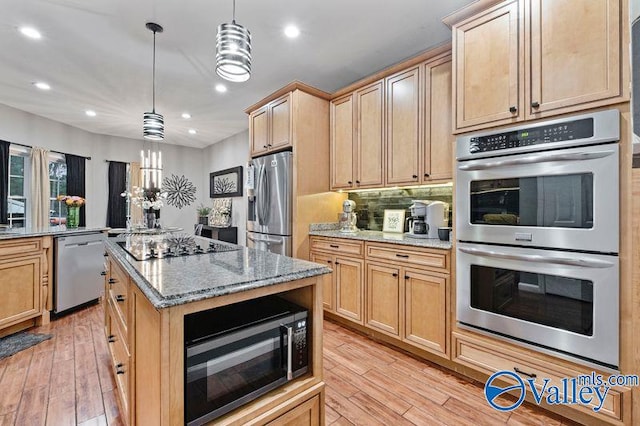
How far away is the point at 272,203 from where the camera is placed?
342 cm

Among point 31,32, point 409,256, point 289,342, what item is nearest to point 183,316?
point 289,342

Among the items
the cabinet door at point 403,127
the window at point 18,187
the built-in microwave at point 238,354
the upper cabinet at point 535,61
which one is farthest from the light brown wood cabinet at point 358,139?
the window at point 18,187

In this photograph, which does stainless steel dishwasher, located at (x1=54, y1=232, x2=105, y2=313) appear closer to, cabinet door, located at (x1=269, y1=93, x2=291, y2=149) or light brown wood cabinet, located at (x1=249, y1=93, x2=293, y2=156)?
light brown wood cabinet, located at (x1=249, y1=93, x2=293, y2=156)

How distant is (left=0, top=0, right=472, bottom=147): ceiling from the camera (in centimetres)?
231

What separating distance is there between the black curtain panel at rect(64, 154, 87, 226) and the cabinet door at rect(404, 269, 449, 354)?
20.2 feet

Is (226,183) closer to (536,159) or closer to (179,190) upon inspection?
(179,190)

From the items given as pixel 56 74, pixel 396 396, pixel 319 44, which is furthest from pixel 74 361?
pixel 319 44

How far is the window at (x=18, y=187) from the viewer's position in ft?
14.9

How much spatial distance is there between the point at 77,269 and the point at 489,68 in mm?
4462

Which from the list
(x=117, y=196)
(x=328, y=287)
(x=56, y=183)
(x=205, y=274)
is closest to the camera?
(x=205, y=274)

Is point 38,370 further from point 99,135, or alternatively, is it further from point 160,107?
point 99,135

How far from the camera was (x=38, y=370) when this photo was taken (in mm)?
2201

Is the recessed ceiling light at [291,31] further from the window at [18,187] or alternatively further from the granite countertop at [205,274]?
the window at [18,187]

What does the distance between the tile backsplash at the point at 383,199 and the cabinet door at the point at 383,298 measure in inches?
33.2
